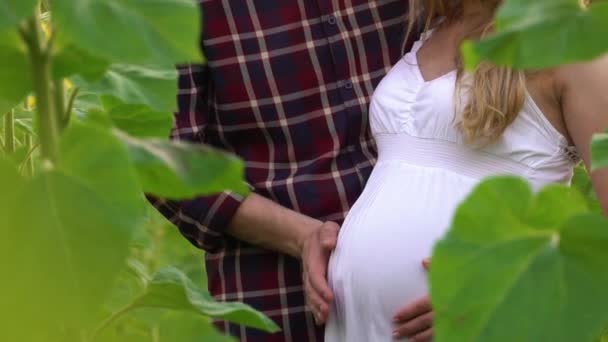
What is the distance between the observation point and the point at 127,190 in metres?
0.98

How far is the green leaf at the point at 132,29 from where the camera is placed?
990 mm

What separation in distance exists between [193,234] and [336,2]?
55 cm

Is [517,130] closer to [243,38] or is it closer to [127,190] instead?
[243,38]

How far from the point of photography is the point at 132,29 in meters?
1.01

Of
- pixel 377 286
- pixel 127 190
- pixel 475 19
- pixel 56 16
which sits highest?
pixel 56 16

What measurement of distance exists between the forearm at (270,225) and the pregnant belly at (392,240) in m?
0.21

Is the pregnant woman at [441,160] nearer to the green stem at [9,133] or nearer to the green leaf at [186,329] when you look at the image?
the green stem at [9,133]

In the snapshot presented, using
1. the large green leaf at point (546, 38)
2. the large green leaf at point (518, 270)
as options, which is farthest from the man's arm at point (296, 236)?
the large green leaf at point (546, 38)

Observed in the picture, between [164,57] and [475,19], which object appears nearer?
[164,57]

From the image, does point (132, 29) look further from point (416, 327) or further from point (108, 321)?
point (416, 327)

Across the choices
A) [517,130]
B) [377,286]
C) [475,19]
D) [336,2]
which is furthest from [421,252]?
[336,2]

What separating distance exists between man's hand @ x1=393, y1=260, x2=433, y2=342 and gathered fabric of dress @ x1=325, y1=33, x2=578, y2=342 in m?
0.02

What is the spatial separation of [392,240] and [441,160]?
7.8 inches

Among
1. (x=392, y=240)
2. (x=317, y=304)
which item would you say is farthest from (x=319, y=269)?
(x=392, y=240)
